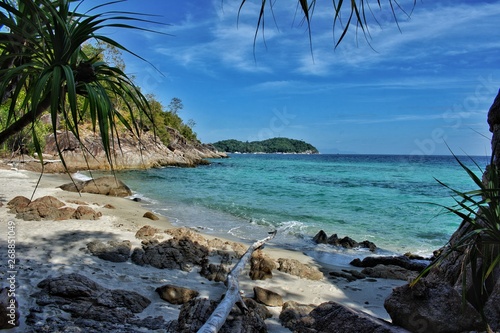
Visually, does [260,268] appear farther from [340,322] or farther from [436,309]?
[436,309]

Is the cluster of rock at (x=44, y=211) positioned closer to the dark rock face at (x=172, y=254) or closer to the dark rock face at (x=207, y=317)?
the dark rock face at (x=172, y=254)

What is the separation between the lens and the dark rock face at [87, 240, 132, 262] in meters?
5.75

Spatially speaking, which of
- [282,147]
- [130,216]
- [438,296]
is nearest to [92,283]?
[438,296]

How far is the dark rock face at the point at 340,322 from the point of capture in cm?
307

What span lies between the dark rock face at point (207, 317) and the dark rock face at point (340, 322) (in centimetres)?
47

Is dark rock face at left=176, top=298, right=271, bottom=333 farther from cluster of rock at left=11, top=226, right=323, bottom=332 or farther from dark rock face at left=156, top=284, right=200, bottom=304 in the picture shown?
dark rock face at left=156, top=284, right=200, bottom=304

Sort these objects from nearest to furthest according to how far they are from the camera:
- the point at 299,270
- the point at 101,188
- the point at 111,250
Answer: the point at 111,250 < the point at 299,270 < the point at 101,188

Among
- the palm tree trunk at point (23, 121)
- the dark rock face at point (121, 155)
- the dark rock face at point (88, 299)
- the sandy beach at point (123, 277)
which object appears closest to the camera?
the palm tree trunk at point (23, 121)

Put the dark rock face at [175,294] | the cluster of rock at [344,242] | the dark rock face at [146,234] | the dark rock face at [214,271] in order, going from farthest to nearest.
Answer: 1. the cluster of rock at [344,242]
2. the dark rock face at [146,234]
3. the dark rock face at [214,271]
4. the dark rock face at [175,294]

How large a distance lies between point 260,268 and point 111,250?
266 centimetres

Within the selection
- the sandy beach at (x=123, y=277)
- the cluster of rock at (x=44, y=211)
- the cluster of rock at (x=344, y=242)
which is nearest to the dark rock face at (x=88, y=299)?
the sandy beach at (x=123, y=277)

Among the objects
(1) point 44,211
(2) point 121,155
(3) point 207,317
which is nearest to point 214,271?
(3) point 207,317

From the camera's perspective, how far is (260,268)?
6.01 metres

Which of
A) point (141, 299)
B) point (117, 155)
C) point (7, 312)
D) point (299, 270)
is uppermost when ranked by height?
point (117, 155)
